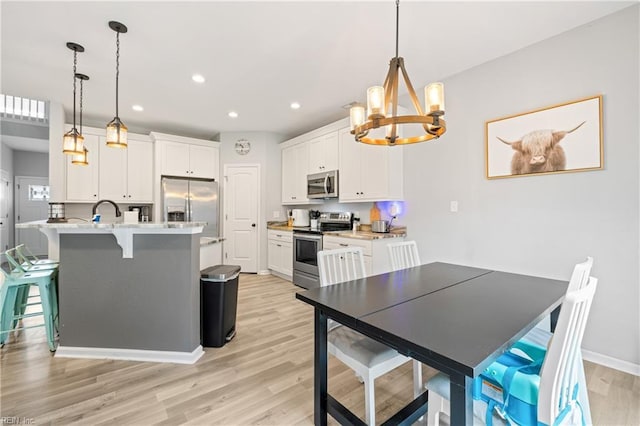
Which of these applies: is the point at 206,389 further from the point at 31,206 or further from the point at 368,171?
the point at 31,206

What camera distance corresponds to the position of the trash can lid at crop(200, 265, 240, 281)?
2.41 meters

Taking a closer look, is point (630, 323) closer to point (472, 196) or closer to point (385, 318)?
point (472, 196)

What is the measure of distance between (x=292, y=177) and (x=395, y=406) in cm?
407

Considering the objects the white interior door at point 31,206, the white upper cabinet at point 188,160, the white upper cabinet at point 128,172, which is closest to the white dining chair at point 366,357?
the white upper cabinet at point 188,160

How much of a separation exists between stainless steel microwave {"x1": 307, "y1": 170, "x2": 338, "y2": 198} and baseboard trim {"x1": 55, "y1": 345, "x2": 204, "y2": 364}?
2775 millimetres

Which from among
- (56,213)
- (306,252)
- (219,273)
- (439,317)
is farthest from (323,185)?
(439,317)

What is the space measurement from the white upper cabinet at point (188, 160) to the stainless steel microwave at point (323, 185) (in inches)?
77.4

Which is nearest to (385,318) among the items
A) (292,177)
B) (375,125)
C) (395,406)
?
(395,406)

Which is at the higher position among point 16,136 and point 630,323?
point 16,136

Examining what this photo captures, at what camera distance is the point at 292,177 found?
17.0 feet

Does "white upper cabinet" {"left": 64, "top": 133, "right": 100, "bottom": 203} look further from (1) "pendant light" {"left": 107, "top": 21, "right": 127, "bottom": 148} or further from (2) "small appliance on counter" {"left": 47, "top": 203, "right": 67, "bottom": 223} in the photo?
(1) "pendant light" {"left": 107, "top": 21, "right": 127, "bottom": 148}

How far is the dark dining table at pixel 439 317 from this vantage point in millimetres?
907

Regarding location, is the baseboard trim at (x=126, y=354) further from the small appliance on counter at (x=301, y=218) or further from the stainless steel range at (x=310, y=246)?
the small appliance on counter at (x=301, y=218)

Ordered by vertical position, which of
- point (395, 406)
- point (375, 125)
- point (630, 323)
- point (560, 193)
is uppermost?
point (375, 125)
